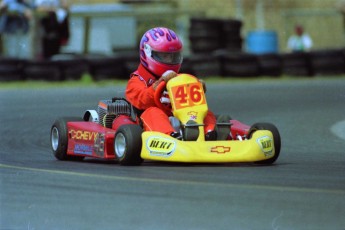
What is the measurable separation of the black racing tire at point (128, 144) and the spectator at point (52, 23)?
44.2 ft

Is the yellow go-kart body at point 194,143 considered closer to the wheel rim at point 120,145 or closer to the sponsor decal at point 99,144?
the wheel rim at point 120,145

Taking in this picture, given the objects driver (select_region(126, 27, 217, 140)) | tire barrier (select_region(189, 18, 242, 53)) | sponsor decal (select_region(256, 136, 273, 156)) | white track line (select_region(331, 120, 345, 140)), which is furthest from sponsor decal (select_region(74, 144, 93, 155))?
tire barrier (select_region(189, 18, 242, 53))

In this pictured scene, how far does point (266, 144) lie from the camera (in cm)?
810

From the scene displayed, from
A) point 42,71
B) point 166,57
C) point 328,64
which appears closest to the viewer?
point 166,57

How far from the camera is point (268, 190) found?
6645mm

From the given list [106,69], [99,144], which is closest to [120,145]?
[99,144]

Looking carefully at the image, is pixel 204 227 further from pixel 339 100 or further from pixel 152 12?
pixel 152 12

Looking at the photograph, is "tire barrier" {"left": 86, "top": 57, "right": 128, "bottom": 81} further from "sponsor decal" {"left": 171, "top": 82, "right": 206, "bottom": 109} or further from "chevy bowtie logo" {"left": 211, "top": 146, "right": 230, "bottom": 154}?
"chevy bowtie logo" {"left": 211, "top": 146, "right": 230, "bottom": 154}

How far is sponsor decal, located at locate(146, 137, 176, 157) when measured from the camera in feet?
25.7

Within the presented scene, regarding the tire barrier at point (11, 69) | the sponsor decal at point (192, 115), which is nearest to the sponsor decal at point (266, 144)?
the sponsor decal at point (192, 115)

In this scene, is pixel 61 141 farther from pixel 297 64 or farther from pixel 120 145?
pixel 297 64

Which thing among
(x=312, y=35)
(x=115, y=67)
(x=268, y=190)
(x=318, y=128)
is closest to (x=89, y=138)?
(x=268, y=190)

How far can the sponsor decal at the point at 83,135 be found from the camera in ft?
28.0

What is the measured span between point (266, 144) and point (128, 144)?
3.34 feet
